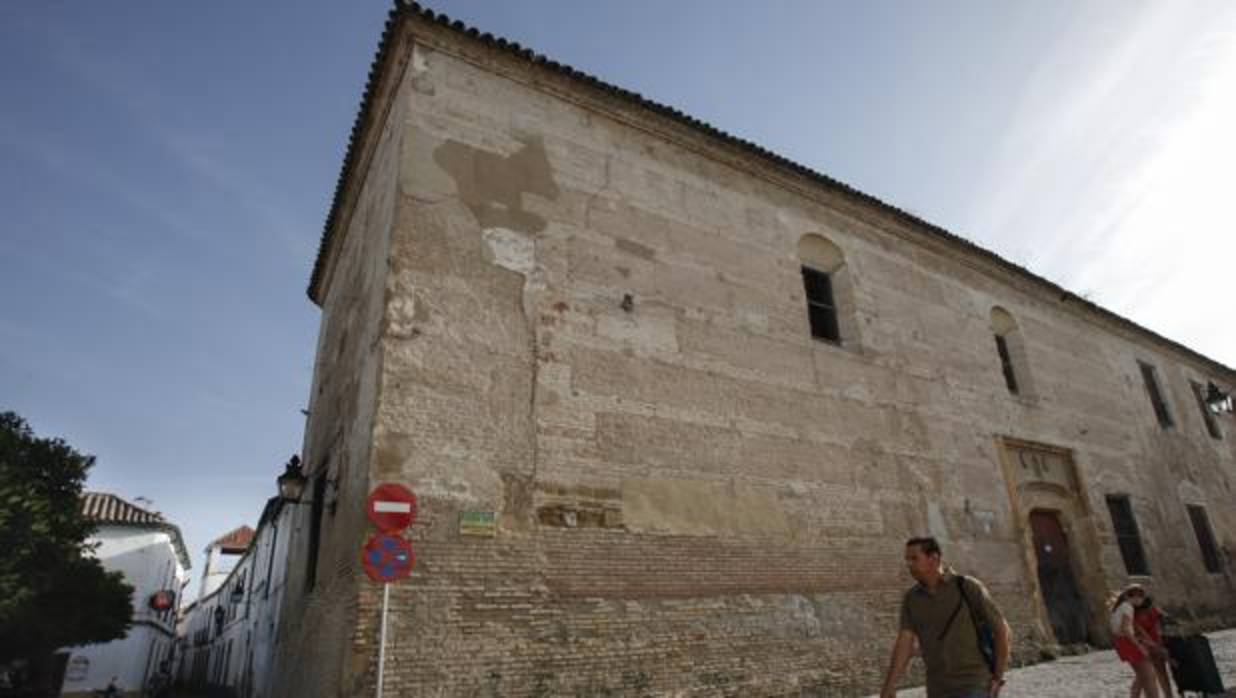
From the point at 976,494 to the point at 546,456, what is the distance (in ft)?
24.0

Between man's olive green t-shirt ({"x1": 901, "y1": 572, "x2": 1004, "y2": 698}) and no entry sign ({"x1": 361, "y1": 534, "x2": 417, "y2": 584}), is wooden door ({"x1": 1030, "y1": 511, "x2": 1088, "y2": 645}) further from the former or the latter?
no entry sign ({"x1": 361, "y1": 534, "x2": 417, "y2": 584})

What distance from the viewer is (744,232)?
393 inches

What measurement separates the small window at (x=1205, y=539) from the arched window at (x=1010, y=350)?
18.7ft

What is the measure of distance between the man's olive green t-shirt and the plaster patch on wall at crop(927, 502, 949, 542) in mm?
6570

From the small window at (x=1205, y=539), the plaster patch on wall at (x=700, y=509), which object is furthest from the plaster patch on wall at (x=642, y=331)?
the small window at (x=1205, y=539)

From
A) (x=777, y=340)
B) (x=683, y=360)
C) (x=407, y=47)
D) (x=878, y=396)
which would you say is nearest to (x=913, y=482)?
(x=878, y=396)

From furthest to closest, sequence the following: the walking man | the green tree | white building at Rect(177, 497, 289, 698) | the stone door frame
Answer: white building at Rect(177, 497, 289, 698)
the stone door frame
the green tree
the walking man

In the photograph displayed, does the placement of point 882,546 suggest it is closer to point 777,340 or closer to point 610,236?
point 777,340

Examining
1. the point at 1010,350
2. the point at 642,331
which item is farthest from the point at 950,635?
the point at 1010,350

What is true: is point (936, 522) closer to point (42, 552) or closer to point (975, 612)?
point (975, 612)

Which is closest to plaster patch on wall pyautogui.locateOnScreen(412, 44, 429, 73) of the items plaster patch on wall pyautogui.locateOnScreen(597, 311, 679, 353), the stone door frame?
plaster patch on wall pyautogui.locateOnScreen(597, 311, 679, 353)

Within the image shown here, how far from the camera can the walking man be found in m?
3.44

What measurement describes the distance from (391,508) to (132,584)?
2866cm

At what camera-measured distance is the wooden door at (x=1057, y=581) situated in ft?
36.1
